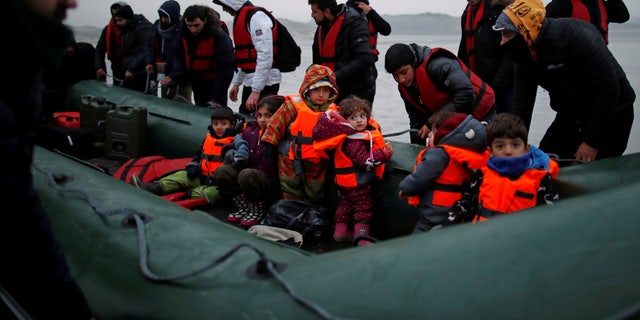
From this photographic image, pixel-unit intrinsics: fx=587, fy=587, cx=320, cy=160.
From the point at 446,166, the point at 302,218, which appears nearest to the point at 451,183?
the point at 446,166

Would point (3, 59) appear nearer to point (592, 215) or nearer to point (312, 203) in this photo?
point (592, 215)

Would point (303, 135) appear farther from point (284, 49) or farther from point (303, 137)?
point (284, 49)

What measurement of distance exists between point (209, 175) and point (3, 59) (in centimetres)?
205

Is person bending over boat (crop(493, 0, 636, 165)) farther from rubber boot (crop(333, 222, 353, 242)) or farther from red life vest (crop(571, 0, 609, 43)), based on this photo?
rubber boot (crop(333, 222, 353, 242))

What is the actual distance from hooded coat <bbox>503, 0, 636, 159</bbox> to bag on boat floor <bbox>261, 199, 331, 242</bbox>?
0.99 m

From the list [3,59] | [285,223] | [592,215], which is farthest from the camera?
[285,223]

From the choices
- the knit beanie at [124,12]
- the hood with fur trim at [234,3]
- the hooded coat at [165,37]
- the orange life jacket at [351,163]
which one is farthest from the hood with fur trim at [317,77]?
the knit beanie at [124,12]

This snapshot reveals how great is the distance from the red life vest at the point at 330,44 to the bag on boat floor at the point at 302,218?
118 centimetres

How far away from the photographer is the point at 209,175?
114 inches

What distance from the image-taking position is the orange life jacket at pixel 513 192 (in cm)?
165

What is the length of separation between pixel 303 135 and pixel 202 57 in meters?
1.70

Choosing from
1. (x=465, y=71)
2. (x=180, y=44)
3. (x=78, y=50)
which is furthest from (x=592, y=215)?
(x=78, y=50)

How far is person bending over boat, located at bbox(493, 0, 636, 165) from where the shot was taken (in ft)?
6.57

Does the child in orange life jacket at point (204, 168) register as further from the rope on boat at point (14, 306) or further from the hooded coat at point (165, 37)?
the rope on boat at point (14, 306)
